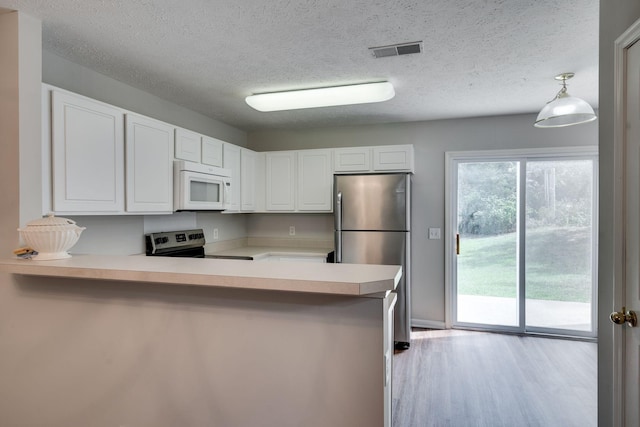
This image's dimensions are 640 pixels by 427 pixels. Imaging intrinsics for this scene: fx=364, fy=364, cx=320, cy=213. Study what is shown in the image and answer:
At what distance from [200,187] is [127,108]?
0.81 meters

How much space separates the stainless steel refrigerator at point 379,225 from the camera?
11.6ft

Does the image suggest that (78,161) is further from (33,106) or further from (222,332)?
(222,332)

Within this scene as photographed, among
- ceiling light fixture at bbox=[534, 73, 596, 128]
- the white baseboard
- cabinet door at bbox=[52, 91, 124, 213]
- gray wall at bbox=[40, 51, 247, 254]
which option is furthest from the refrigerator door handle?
cabinet door at bbox=[52, 91, 124, 213]

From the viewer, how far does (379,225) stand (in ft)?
11.7

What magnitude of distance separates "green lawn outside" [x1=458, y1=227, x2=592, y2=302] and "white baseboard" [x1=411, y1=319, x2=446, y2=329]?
1.39 ft

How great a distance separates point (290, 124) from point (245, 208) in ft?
3.70

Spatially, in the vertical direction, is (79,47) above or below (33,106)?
above

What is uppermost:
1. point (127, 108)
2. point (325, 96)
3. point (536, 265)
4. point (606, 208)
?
point (325, 96)

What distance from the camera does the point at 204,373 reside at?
1554 millimetres

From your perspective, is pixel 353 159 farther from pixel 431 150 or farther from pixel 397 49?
pixel 397 49

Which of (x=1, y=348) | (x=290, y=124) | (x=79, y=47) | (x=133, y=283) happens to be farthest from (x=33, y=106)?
(x=290, y=124)

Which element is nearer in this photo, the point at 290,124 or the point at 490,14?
the point at 490,14

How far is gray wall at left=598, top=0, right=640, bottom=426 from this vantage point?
1.54 meters

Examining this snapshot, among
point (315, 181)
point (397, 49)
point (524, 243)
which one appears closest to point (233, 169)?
point (315, 181)
